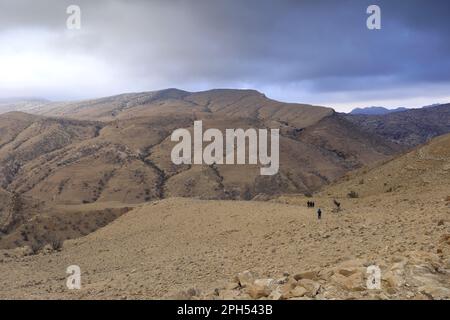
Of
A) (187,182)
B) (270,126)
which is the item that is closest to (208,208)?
(187,182)

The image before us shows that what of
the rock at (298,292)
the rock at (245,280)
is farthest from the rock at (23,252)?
the rock at (298,292)

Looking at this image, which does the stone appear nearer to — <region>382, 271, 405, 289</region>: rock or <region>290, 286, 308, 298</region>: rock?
<region>290, 286, 308, 298</region>: rock

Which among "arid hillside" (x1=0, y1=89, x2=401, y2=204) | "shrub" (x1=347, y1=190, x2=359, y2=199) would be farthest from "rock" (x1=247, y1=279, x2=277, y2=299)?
"arid hillside" (x1=0, y1=89, x2=401, y2=204)

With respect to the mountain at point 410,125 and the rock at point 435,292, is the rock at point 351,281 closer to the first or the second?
the rock at point 435,292

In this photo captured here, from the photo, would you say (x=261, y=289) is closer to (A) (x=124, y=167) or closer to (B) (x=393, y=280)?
(B) (x=393, y=280)

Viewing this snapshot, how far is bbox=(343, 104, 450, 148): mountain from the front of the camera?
11762 centimetres

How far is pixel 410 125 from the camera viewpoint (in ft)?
429

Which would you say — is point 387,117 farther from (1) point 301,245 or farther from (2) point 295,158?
(1) point 301,245

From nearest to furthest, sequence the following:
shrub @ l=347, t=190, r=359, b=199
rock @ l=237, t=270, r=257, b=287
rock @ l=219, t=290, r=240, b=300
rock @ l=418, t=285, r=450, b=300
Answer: rock @ l=418, t=285, r=450, b=300 < rock @ l=219, t=290, r=240, b=300 < rock @ l=237, t=270, r=257, b=287 < shrub @ l=347, t=190, r=359, b=199

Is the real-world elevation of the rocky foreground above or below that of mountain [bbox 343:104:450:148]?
below

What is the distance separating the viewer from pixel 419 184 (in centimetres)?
2200

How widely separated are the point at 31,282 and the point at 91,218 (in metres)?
19.6

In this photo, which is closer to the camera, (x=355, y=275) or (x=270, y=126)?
(x=355, y=275)

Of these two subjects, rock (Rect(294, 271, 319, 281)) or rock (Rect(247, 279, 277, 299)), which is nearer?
rock (Rect(247, 279, 277, 299))
